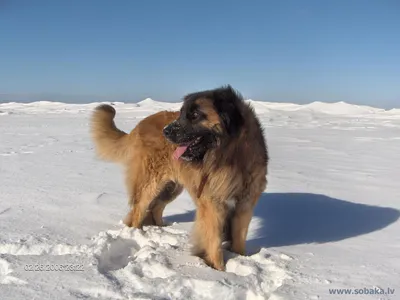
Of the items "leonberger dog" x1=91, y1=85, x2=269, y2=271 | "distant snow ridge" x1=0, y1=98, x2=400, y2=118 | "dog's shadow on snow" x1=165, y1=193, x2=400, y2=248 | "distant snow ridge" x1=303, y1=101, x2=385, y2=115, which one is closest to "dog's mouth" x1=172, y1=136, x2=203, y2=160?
"leonberger dog" x1=91, y1=85, x2=269, y2=271

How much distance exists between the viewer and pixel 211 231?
2883 millimetres

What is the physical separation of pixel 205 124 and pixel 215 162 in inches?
12.2

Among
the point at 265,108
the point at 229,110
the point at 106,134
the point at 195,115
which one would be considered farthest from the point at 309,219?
the point at 265,108

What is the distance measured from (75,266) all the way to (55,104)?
1273 inches

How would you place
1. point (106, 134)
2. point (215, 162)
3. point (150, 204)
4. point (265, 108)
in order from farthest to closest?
point (265, 108) → point (106, 134) → point (150, 204) → point (215, 162)

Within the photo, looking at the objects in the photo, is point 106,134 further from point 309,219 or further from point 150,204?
point 309,219

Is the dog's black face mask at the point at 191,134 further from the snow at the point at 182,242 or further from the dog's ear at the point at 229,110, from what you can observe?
the snow at the point at 182,242

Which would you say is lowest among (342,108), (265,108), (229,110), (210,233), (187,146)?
(210,233)

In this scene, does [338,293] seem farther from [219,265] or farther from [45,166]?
[45,166]

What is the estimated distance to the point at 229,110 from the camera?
2.70 m

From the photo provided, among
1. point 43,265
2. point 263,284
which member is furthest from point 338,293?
point 43,265

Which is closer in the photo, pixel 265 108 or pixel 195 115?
pixel 195 115

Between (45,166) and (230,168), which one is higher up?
(230,168)

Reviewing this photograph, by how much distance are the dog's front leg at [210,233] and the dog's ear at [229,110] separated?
61 cm
